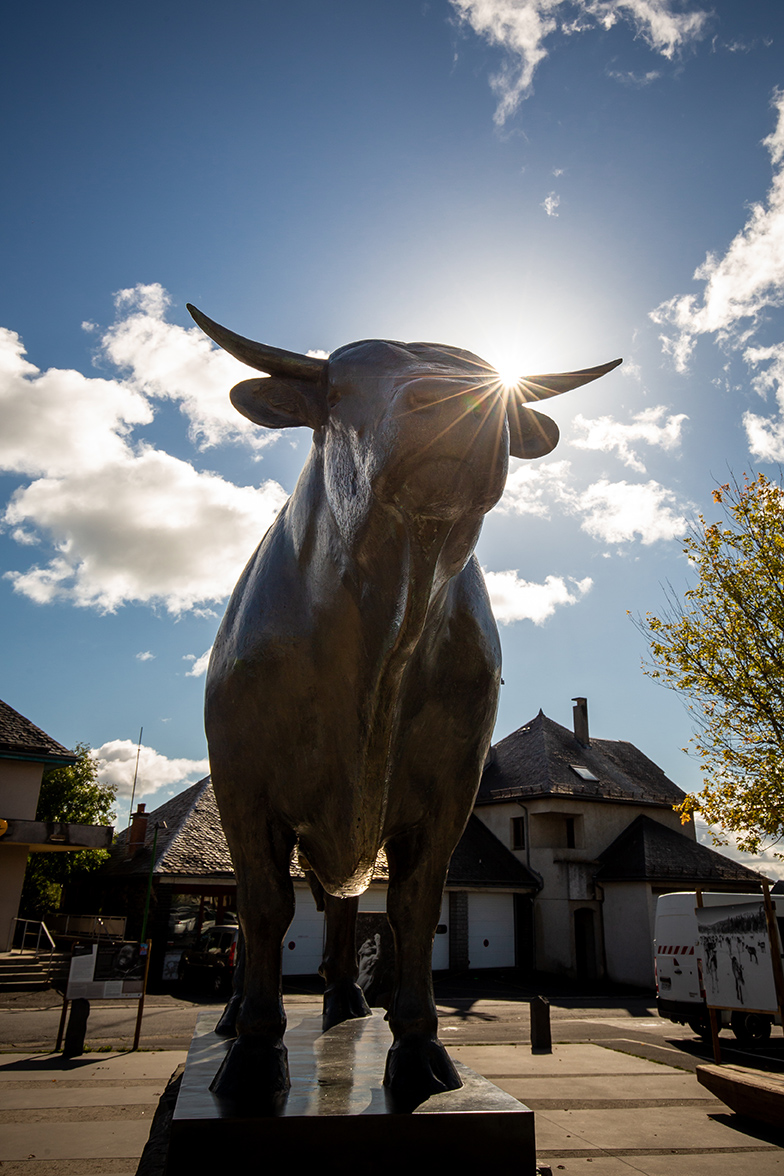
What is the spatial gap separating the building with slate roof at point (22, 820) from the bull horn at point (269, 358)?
23.5 meters

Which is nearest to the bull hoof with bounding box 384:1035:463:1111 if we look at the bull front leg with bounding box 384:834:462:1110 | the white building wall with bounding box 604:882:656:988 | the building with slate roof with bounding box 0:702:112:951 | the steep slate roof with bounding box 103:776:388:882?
the bull front leg with bounding box 384:834:462:1110

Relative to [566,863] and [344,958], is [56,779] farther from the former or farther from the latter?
[344,958]

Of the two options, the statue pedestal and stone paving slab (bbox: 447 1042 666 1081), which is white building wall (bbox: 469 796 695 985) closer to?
stone paving slab (bbox: 447 1042 666 1081)

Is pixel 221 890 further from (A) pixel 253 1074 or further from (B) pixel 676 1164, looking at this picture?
(A) pixel 253 1074

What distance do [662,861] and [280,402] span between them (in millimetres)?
29813

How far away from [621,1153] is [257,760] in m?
4.40

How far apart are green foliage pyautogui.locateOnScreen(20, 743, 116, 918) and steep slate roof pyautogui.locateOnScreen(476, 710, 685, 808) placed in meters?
18.3

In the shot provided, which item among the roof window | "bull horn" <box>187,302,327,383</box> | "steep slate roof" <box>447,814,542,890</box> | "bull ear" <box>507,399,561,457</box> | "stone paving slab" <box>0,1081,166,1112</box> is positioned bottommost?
"stone paving slab" <box>0,1081,166,1112</box>

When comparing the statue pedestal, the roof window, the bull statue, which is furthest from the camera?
the roof window

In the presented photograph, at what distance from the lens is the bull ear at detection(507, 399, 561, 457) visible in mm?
2135

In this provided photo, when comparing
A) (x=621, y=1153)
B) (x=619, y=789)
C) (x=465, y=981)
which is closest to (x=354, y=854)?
(x=621, y=1153)

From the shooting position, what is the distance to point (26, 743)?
23766mm

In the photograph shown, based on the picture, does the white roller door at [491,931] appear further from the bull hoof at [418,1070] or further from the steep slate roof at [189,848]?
the bull hoof at [418,1070]

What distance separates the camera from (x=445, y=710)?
2.41m
